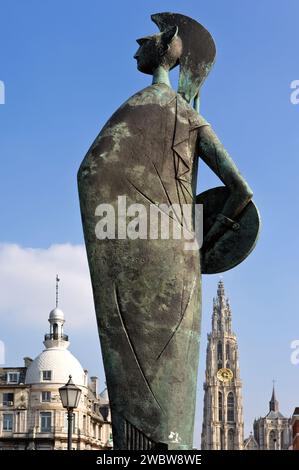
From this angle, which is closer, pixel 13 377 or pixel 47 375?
pixel 47 375

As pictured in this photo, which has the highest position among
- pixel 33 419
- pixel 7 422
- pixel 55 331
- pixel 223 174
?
pixel 55 331

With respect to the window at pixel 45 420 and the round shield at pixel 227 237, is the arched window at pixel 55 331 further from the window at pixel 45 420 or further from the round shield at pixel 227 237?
the round shield at pixel 227 237

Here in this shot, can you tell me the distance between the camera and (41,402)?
6612 centimetres

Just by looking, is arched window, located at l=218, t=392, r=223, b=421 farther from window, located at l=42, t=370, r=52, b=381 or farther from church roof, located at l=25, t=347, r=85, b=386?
window, located at l=42, t=370, r=52, b=381

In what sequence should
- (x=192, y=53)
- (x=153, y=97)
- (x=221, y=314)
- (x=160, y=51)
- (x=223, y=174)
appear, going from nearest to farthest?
1. (x=223, y=174)
2. (x=153, y=97)
3. (x=160, y=51)
4. (x=192, y=53)
5. (x=221, y=314)

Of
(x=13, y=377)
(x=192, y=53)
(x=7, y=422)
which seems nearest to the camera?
(x=192, y=53)

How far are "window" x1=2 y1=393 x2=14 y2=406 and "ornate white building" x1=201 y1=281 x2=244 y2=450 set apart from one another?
118382mm

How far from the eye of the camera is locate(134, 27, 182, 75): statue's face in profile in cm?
949

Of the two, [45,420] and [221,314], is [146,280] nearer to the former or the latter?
[45,420]

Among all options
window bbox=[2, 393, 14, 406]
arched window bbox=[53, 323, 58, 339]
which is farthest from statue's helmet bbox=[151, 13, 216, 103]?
arched window bbox=[53, 323, 58, 339]

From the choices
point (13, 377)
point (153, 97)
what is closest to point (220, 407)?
point (13, 377)

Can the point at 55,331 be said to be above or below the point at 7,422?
above

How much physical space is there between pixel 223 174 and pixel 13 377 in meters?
62.2
